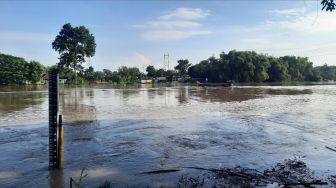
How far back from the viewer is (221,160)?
927 cm

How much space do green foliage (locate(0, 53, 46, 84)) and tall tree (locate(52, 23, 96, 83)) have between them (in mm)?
7990

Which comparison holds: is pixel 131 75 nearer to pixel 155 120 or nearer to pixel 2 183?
pixel 155 120

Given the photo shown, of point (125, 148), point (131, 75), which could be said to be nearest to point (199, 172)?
point (125, 148)

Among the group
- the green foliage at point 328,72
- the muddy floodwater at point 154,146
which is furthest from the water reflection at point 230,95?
the green foliage at point 328,72

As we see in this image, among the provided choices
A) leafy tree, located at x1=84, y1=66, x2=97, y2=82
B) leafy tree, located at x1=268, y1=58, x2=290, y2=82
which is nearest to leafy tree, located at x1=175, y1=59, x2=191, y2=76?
leafy tree, located at x1=268, y1=58, x2=290, y2=82

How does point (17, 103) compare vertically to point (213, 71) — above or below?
below

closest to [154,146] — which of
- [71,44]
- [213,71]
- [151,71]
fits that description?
[71,44]

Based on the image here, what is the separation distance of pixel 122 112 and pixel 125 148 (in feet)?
32.4

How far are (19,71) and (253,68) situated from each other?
60440 mm

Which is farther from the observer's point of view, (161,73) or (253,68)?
(161,73)

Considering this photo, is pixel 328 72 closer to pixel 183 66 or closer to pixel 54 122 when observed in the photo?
pixel 183 66

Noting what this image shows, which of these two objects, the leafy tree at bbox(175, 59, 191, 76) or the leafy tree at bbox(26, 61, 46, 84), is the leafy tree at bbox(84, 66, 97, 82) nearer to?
the leafy tree at bbox(26, 61, 46, 84)

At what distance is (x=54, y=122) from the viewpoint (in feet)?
27.0

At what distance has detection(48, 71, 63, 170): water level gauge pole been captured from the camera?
8148 mm
